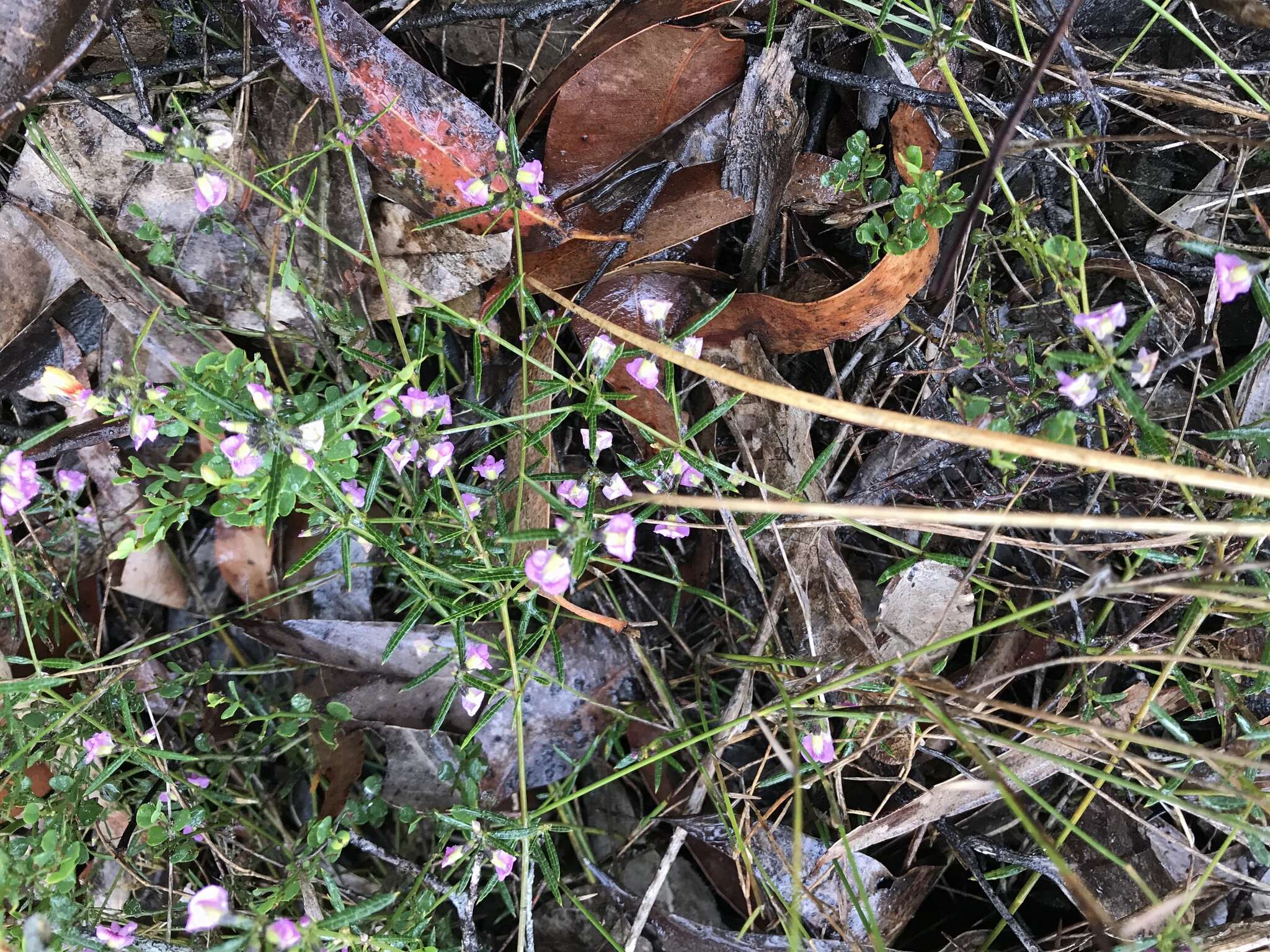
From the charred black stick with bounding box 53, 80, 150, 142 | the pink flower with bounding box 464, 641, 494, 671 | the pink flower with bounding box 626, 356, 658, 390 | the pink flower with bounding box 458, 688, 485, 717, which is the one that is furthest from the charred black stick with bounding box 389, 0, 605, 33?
the pink flower with bounding box 458, 688, 485, 717

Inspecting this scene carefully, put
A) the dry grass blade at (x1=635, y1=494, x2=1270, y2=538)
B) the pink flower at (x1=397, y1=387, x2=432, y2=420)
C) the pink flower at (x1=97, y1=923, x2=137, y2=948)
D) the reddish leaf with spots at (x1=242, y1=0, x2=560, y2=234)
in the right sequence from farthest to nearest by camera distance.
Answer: the reddish leaf with spots at (x1=242, y1=0, x2=560, y2=234), the pink flower at (x1=97, y1=923, x2=137, y2=948), the pink flower at (x1=397, y1=387, x2=432, y2=420), the dry grass blade at (x1=635, y1=494, x2=1270, y2=538)

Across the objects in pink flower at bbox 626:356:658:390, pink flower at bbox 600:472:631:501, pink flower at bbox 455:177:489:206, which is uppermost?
pink flower at bbox 455:177:489:206

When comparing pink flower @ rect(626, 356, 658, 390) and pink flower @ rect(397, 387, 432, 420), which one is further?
pink flower @ rect(626, 356, 658, 390)

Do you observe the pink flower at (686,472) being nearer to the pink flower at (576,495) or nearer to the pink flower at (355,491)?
the pink flower at (576,495)

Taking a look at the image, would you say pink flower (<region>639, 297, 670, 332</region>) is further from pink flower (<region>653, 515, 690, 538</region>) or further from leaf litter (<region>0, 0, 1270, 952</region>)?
pink flower (<region>653, 515, 690, 538</region>)

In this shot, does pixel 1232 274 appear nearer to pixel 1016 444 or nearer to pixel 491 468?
pixel 1016 444

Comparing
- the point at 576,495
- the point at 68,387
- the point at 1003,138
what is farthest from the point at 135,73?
the point at 1003,138

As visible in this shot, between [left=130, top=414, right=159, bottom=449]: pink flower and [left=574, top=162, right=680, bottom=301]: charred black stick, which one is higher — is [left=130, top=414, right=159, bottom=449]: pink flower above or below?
below

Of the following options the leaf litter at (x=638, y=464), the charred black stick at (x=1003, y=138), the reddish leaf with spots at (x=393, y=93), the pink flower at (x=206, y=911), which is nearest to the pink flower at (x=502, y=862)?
the leaf litter at (x=638, y=464)
